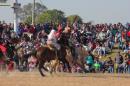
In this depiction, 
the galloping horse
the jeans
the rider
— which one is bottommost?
the jeans

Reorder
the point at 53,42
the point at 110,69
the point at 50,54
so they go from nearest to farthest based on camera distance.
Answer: the point at 50,54, the point at 53,42, the point at 110,69

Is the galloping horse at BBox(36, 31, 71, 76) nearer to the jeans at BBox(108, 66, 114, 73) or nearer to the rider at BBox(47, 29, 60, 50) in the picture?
the rider at BBox(47, 29, 60, 50)

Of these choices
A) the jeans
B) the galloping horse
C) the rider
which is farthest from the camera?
the jeans

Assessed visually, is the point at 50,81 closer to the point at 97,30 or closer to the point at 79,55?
the point at 79,55

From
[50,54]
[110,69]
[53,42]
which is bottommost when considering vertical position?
[110,69]

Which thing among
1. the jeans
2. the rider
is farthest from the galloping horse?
the jeans

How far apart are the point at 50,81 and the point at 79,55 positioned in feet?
21.0

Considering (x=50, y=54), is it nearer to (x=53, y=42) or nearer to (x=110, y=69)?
(x=53, y=42)

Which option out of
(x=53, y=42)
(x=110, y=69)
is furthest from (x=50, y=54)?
(x=110, y=69)

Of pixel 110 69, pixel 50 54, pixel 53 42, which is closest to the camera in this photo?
pixel 50 54

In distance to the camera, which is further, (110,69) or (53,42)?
(110,69)

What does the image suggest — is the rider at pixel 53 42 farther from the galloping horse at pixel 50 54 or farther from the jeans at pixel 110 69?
the jeans at pixel 110 69

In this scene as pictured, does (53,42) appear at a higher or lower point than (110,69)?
higher

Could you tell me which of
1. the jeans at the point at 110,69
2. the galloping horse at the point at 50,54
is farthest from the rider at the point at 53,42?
the jeans at the point at 110,69
